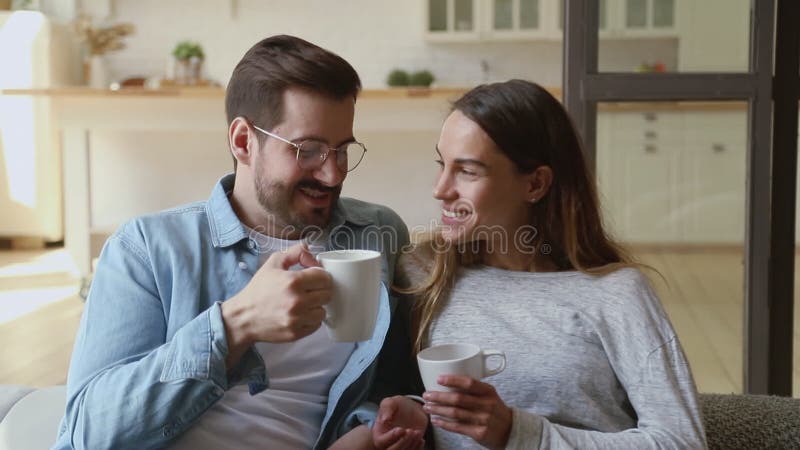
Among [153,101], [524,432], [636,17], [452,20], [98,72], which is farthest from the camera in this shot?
[452,20]

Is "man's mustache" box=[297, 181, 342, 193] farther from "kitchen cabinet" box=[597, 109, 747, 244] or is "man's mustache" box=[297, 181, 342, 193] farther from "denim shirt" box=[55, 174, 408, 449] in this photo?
"kitchen cabinet" box=[597, 109, 747, 244]

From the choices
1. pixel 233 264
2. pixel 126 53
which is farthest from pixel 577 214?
Answer: pixel 126 53

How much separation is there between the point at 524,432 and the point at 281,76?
26.0 inches

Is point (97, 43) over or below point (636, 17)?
over

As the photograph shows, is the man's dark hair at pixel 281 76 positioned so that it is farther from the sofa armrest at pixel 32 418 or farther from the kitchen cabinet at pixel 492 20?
the kitchen cabinet at pixel 492 20

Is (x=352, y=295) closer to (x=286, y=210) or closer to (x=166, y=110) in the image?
(x=286, y=210)

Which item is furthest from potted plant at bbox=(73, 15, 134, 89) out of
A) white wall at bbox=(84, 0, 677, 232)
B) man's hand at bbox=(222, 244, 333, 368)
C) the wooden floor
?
man's hand at bbox=(222, 244, 333, 368)

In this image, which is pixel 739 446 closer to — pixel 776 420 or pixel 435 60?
pixel 776 420

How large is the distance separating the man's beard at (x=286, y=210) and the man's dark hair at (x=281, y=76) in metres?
0.10

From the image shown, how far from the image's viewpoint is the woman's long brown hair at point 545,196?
1.40 metres

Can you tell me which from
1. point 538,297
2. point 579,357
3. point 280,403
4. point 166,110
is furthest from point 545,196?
point 166,110

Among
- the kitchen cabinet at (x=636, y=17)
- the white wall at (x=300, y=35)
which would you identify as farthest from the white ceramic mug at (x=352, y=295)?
the white wall at (x=300, y=35)

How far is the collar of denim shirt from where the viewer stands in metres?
1.35

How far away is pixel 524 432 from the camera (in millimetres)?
1202
